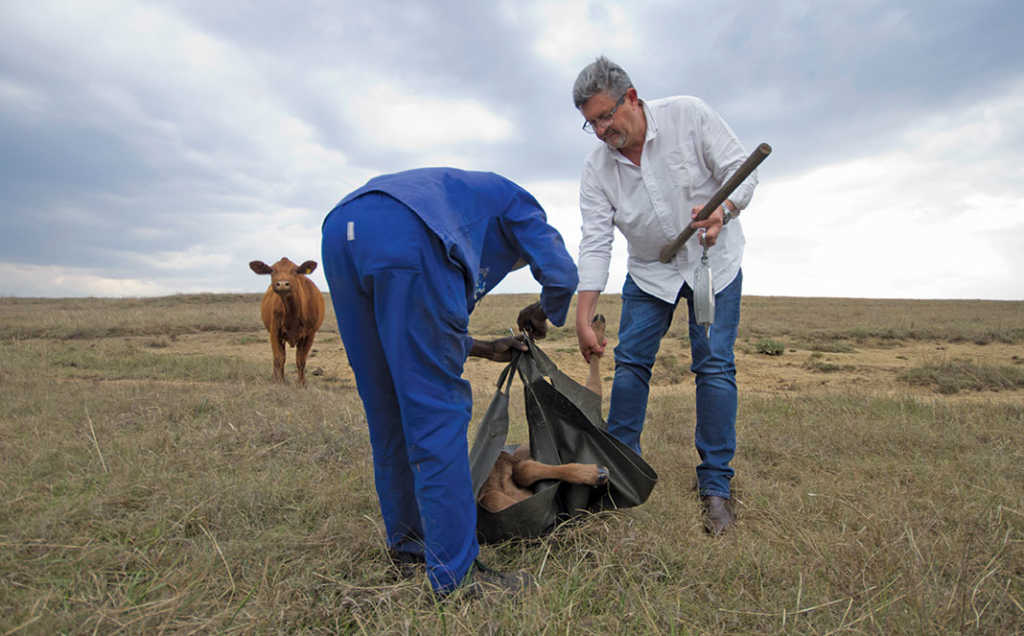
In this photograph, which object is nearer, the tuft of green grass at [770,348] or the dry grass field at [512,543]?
the dry grass field at [512,543]

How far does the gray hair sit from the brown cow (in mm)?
5414

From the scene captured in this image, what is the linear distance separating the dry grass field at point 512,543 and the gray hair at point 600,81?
1.78 metres

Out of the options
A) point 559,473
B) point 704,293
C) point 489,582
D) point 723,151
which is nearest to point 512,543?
point 559,473

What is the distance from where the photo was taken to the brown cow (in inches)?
295

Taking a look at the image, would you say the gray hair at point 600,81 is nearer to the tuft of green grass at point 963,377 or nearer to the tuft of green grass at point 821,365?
the tuft of green grass at point 963,377

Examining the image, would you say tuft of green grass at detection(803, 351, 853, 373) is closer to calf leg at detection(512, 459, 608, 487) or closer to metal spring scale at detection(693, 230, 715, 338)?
metal spring scale at detection(693, 230, 715, 338)

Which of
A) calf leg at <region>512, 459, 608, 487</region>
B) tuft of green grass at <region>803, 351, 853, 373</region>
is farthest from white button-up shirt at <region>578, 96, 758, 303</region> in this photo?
tuft of green grass at <region>803, 351, 853, 373</region>

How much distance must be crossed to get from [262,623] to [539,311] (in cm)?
151

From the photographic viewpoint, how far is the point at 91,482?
3.35 meters

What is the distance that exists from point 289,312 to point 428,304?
622 centimetres

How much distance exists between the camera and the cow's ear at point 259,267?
25.4ft

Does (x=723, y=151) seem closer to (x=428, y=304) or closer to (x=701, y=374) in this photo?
(x=701, y=374)

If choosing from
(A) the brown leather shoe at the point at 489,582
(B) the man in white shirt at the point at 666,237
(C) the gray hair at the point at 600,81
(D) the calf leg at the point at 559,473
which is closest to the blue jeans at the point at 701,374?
(B) the man in white shirt at the point at 666,237

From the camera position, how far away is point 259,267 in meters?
7.80
